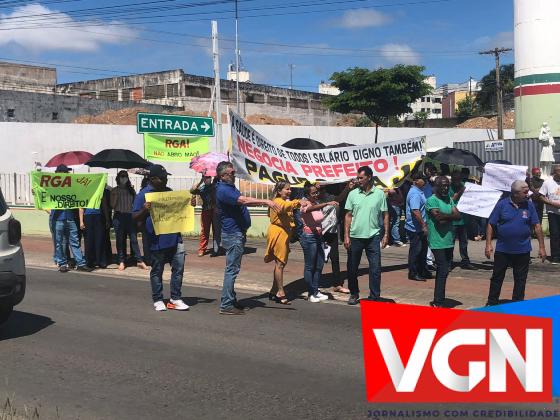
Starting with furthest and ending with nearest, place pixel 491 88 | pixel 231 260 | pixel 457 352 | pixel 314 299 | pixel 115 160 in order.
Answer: pixel 491 88 → pixel 115 160 → pixel 314 299 → pixel 231 260 → pixel 457 352

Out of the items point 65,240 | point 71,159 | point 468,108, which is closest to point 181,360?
point 65,240

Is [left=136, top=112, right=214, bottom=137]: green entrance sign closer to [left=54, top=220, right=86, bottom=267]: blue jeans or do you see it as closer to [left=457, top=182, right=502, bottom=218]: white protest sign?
[left=54, top=220, right=86, bottom=267]: blue jeans

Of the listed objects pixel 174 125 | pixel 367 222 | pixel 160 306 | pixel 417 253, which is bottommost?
pixel 160 306

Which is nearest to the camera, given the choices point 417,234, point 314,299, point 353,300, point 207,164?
point 353,300

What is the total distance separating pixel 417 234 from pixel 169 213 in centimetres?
422

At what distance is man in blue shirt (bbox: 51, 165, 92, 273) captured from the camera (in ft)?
38.4

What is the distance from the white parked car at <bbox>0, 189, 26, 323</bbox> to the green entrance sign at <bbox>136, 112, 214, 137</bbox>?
8850mm

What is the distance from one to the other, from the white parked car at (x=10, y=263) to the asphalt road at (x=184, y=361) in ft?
1.51

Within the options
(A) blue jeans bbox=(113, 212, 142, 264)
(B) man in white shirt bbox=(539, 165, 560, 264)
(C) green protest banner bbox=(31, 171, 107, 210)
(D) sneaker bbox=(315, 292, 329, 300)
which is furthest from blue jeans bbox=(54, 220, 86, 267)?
(B) man in white shirt bbox=(539, 165, 560, 264)

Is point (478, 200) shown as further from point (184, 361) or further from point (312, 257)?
point (184, 361)

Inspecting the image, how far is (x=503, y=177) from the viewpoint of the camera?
420 inches

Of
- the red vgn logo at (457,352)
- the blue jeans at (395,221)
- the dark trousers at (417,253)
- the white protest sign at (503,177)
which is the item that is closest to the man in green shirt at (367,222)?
the dark trousers at (417,253)

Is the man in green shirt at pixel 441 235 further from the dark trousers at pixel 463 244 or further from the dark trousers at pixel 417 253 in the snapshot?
the dark trousers at pixel 463 244

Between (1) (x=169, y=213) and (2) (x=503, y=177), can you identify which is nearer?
(1) (x=169, y=213)
